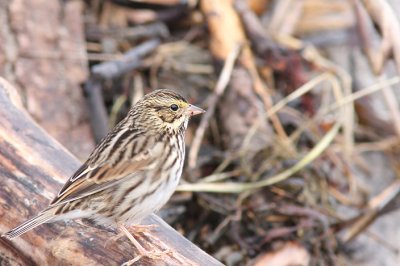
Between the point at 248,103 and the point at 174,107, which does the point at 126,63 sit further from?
the point at 174,107

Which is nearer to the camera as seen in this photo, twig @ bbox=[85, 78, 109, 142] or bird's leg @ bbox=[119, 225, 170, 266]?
bird's leg @ bbox=[119, 225, 170, 266]

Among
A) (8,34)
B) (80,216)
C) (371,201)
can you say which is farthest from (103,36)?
(80,216)

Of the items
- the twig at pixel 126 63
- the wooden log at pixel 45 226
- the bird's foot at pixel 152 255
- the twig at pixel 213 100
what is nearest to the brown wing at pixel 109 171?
the wooden log at pixel 45 226

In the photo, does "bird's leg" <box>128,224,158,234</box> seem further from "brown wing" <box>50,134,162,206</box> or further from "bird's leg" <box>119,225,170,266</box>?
"brown wing" <box>50,134,162,206</box>

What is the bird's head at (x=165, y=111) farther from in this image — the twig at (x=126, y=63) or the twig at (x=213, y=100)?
the twig at (x=126, y=63)

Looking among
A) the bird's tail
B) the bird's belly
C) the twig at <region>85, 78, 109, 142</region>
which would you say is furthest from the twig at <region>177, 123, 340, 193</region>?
the bird's tail

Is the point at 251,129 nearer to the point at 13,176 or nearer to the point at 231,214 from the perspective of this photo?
the point at 231,214
